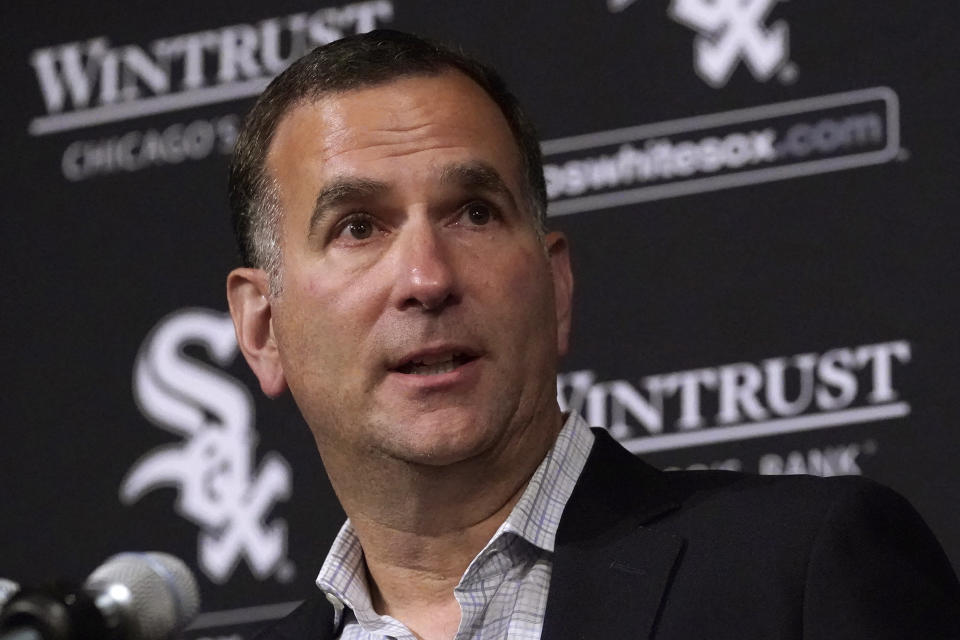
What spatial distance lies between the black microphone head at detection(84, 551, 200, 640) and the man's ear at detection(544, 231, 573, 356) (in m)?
1.10

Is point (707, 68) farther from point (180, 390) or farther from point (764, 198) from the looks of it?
point (180, 390)

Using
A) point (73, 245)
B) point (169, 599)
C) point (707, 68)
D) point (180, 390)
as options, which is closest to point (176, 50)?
point (73, 245)

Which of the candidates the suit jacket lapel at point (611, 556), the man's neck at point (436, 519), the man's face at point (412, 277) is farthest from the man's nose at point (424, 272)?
the suit jacket lapel at point (611, 556)

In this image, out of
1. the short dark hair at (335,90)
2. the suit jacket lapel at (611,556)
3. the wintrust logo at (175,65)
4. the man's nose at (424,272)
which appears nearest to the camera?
the suit jacket lapel at (611,556)

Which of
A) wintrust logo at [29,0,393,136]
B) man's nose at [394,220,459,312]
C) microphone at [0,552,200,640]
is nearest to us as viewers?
microphone at [0,552,200,640]

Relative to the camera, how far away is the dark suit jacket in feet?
8.14

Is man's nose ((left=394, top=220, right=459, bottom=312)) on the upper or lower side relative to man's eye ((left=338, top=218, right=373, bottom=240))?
lower

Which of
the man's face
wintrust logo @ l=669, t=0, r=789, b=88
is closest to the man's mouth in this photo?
the man's face

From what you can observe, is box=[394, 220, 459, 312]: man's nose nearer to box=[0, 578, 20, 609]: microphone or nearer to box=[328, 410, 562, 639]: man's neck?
box=[328, 410, 562, 639]: man's neck

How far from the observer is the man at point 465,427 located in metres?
2.57

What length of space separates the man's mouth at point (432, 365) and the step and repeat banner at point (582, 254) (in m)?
1.04

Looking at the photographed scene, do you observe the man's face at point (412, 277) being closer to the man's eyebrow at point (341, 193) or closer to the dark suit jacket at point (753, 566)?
the man's eyebrow at point (341, 193)

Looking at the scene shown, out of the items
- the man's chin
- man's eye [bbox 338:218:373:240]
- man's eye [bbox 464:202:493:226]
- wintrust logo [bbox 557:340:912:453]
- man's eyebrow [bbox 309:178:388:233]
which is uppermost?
man's eyebrow [bbox 309:178:388:233]

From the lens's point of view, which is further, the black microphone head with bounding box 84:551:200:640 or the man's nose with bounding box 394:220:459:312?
the man's nose with bounding box 394:220:459:312
